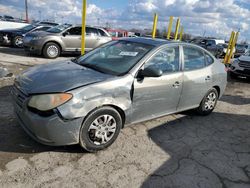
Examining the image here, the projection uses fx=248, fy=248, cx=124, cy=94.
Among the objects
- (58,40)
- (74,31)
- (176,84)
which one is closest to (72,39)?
(74,31)

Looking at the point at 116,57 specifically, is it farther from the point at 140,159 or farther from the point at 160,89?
the point at 140,159

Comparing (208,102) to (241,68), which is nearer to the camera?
(208,102)

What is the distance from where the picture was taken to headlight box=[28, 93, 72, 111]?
3029 millimetres

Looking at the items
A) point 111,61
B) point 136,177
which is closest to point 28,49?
point 111,61

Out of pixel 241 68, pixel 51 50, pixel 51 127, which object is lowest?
pixel 51 50

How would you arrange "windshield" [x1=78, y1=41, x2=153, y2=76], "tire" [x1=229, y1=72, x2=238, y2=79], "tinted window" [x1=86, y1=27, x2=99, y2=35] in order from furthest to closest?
"tinted window" [x1=86, y1=27, x2=99, y2=35] → "tire" [x1=229, y1=72, x2=238, y2=79] → "windshield" [x1=78, y1=41, x2=153, y2=76]

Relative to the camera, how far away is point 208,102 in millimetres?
5426

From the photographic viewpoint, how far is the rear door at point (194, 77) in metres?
4.59

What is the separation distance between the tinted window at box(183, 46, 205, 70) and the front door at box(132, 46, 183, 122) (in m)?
0.24

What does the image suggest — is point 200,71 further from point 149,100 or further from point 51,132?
point 51,132

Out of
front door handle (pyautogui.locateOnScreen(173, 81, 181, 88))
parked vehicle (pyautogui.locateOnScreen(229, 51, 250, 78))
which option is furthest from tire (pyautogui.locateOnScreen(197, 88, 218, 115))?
parked vehicle (pyautogui.locateOnScreen(229, 51, 250, 78))

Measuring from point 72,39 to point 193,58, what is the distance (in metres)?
8.20

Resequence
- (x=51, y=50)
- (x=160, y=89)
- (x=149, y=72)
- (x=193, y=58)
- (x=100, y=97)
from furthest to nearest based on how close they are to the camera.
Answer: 1. (x=51, y=50)
2. (x=193, y=58)
3. (x=160, y=89)
4. (x=149, y=72)
5. (x=100, y=97)

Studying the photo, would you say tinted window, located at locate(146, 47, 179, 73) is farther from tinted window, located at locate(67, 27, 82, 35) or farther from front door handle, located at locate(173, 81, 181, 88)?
tinted window, located at locate(67, 27, 82, 35)
